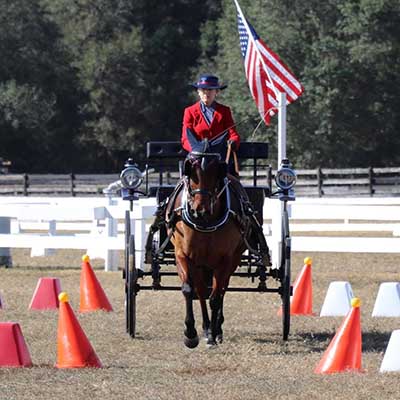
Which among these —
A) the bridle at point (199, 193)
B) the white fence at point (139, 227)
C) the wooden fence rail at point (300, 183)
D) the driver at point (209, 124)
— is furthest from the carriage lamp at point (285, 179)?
the wooden fence rail at point (300, 183)

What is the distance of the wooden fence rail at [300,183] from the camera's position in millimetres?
49125

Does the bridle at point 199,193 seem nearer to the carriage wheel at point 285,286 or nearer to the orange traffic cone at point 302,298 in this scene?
the carriage wheel at point 285,286

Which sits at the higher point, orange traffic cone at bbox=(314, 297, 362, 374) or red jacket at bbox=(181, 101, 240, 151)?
red jacket at bbox=(181, 101, 240, 151)

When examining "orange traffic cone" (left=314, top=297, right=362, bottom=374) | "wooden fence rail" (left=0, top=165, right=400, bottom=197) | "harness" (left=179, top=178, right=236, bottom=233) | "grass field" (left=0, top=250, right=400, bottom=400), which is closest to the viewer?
"grass field" (left=0, top=250, right=400, bottom=400)

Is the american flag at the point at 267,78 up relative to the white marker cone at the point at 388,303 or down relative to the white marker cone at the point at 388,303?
up

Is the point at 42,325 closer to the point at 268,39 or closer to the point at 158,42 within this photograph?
the point at 268,39

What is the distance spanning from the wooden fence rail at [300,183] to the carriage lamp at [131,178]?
3435cm

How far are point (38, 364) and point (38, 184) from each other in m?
46.1

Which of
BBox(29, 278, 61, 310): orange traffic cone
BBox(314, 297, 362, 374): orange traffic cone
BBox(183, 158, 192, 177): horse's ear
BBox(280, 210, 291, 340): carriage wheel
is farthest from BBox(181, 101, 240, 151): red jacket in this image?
BBox(29, 278, 61, 310): orange traffic cone

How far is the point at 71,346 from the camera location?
977cm

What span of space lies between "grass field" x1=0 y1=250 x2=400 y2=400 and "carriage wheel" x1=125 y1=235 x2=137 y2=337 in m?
0.14

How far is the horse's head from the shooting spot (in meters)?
10.3

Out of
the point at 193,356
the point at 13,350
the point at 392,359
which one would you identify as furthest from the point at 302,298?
the point at 13,350

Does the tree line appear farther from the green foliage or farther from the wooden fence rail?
the wooden fence rail
